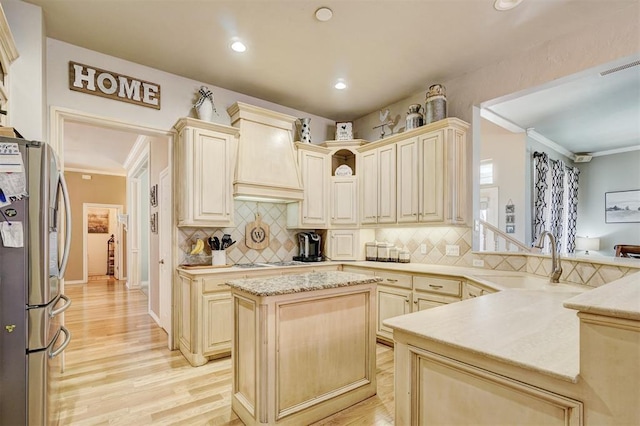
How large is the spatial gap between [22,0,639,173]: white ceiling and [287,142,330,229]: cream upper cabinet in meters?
0.92

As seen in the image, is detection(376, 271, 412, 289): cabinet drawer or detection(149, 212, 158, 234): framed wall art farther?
detection(149, 212, 158, 234): framed wall art

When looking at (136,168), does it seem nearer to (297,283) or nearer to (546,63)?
(297,283)

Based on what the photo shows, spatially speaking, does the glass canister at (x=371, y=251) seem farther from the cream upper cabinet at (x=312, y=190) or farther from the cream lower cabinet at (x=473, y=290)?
the cream lower cabinet at (x=473, y=290)

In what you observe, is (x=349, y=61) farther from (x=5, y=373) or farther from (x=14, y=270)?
(x=5, y=373)

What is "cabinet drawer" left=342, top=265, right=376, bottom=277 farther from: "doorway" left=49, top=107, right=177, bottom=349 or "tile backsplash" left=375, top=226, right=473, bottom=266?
"doorway" left=49, top=107, right=177, bottom=349

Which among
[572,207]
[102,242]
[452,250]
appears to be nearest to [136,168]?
[102,242]

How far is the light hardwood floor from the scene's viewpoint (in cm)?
219

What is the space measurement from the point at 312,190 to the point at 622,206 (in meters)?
6.54

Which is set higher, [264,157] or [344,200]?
[264,157]

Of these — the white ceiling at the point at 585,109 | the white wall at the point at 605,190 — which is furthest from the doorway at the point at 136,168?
the white wall at the point at 605,190

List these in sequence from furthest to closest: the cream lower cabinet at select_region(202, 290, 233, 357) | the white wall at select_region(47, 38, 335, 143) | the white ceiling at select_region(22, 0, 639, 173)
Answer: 1. the cream lower cabinet at select_region(202, 290, 233, 357)
2. the white wall at select_region(47, 38, 335, 143)
3. the white ceiling at select_region(22, 0, 639, 173)

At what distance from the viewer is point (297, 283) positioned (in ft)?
7.19

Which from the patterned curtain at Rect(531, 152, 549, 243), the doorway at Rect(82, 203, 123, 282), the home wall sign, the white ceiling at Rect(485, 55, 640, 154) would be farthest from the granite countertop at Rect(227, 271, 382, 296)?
the doorway at Rect(82, 203, 123, 282)

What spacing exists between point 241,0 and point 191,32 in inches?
25.6
